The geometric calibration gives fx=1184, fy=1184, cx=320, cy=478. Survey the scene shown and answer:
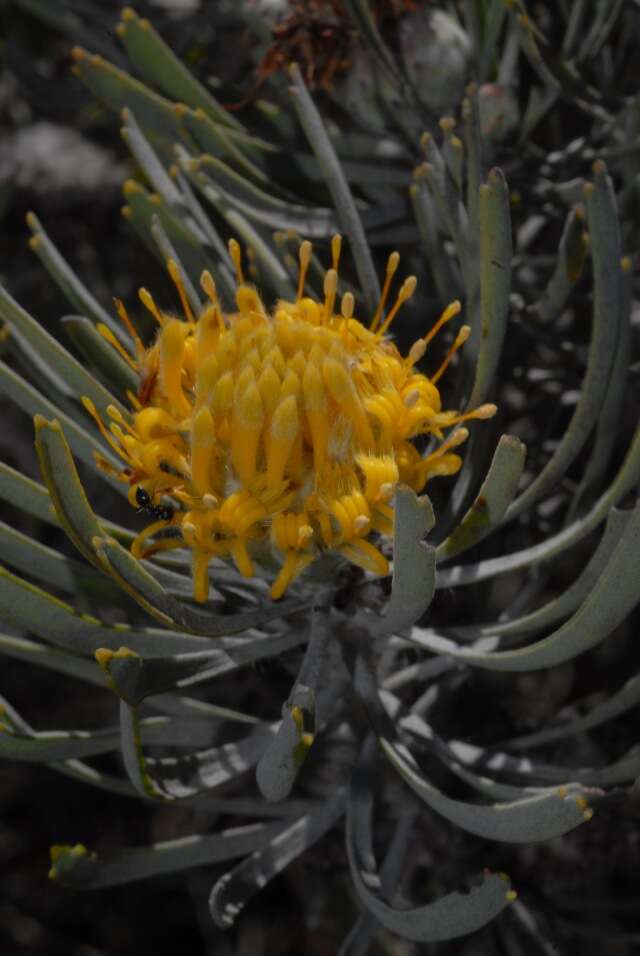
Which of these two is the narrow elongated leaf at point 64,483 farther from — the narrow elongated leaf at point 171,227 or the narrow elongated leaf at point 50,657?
the narrow elongated leaf at point 171,227

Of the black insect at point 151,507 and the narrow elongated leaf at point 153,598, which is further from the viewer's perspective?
the black insect at point 151,507

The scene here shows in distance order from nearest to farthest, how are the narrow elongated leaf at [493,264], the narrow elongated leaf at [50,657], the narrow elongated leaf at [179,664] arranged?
1. the narrow elongated leaf at [179,664]
2. the narrow elongated leaf at [493,264]
3. the narrow elongated leaf at [50,657]

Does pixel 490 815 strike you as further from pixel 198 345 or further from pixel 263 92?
pixel 263 92

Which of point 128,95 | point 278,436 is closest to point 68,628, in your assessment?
point 278,436

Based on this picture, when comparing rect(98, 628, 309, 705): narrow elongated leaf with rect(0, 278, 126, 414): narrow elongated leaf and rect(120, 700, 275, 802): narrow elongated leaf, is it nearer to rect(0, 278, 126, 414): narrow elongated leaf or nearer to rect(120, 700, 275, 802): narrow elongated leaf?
rect(120, 700, 275, 802): narrow elongated leaf

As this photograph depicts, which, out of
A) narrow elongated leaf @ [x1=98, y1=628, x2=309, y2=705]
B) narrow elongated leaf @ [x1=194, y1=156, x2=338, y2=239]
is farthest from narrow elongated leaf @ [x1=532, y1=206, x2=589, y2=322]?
narrow elongated leaf @ [x1=98, y1=628, x2=309, y2=705]

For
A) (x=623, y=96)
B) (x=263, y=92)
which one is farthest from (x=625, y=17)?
(x=263, y=92)

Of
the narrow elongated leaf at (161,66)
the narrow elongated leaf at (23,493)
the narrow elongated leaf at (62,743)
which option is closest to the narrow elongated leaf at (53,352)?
the narrow elongated leaf at (23,493)
